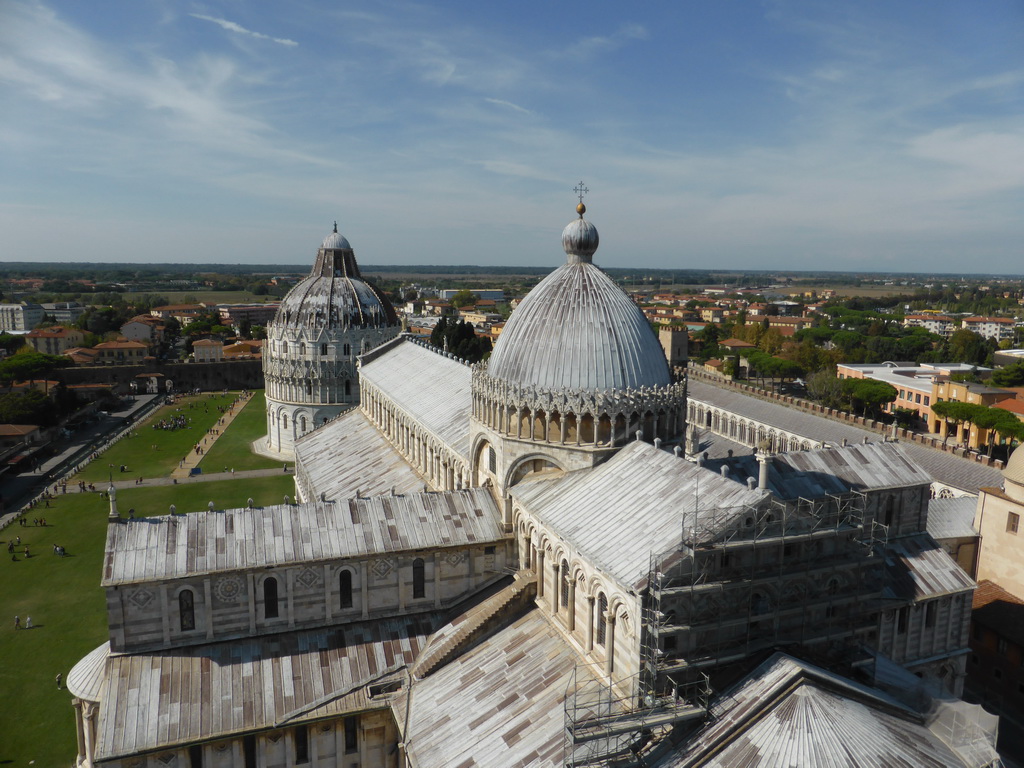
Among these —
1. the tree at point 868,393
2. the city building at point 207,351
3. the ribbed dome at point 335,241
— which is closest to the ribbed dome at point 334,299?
the ribbed dome at point 335,241

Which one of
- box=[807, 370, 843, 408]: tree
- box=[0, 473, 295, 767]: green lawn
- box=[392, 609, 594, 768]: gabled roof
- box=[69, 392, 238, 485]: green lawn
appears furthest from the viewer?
box=[807, 370, 843, 408]: tree

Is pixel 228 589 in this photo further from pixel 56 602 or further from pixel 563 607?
pixel 56 602

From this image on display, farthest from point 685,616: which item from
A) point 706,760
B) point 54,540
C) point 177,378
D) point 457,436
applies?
point 177,378

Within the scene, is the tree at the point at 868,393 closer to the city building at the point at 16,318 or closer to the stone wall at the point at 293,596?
the stone wall at the point at 293,596

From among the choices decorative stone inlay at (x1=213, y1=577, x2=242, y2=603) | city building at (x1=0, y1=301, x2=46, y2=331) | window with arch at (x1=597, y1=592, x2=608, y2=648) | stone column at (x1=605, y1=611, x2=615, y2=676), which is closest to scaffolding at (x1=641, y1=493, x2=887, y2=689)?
stone column at (x1=605, y1=611, x2=615, y2=676)

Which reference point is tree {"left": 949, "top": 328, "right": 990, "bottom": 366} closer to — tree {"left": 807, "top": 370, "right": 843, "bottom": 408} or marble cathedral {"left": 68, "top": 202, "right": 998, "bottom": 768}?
tree {"left": 807, "top": 370, "right": 843, "bottom": 408}

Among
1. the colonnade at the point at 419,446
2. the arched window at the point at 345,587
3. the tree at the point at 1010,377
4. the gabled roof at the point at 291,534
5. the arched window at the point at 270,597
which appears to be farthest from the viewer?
the tree at the point at 1010,377
